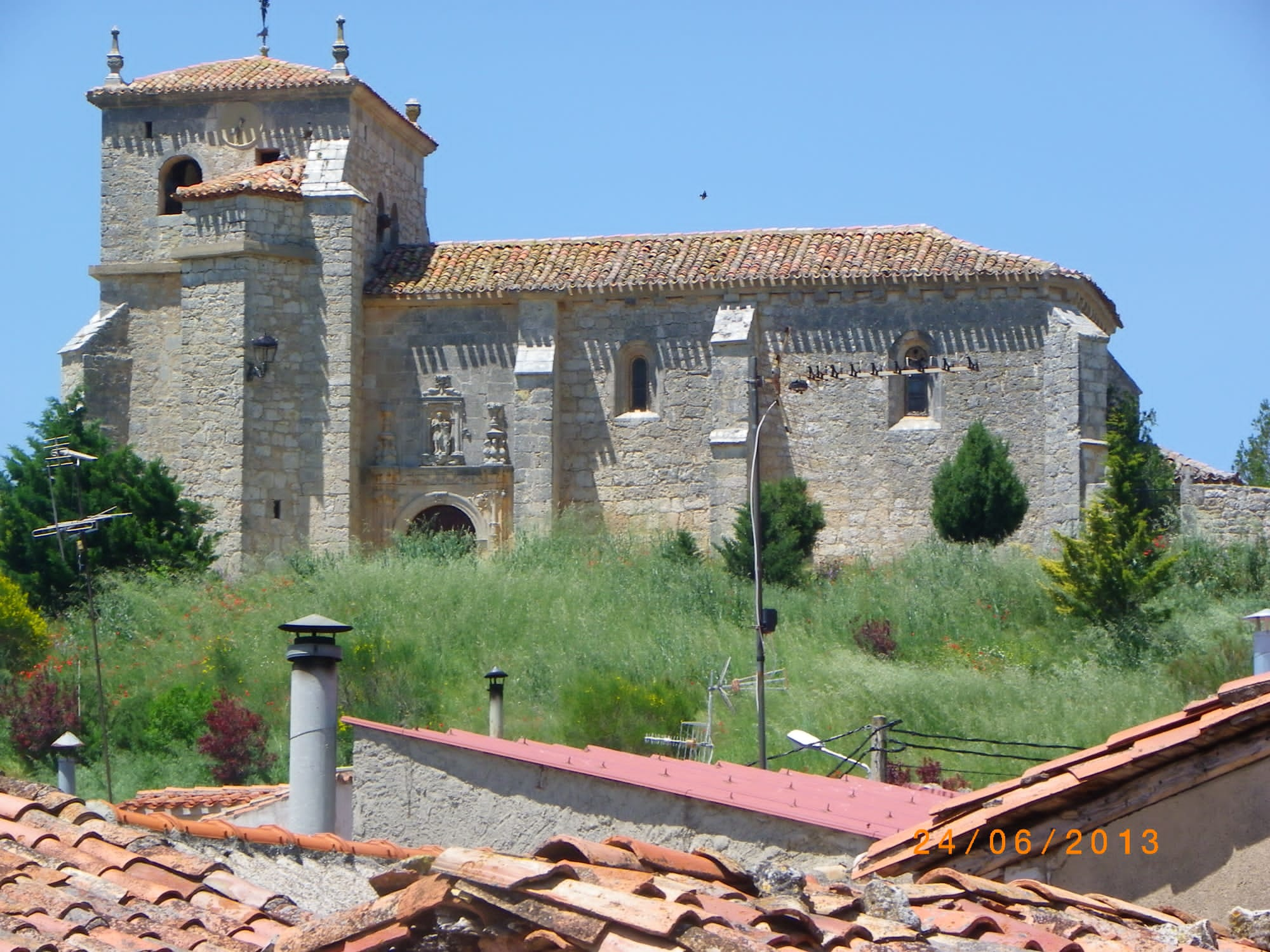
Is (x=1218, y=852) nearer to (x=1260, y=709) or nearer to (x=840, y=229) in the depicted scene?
(x=1260, y=709)

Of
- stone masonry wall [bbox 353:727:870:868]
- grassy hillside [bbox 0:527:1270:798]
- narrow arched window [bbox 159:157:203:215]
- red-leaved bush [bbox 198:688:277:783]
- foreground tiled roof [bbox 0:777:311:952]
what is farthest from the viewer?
narrow arched window [bbox 159:157:203:215]

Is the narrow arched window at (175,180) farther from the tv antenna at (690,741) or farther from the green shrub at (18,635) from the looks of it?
the tv antenna at (690,741)

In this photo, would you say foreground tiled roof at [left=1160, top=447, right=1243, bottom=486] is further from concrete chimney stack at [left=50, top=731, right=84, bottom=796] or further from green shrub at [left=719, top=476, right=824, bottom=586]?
concrete chimney stack at [left=50, top=731, right=84, bottom=796]

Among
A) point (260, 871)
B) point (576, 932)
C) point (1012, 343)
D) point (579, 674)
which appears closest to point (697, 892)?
point (576, 932)

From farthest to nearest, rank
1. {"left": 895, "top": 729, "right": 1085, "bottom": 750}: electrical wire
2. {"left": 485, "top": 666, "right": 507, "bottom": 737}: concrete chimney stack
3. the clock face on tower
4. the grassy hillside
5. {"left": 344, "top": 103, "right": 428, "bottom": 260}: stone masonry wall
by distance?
the clock face on tower
{"left": 344, "top": 103, "right": 428, "bottom": 260}: stone masonry wall
the grassy hillside
{"left": 895, "top": 729, "right": 1085, "bottom": 750}: electrical wire
{"left": 485, "top": 666, "right": 507, "bottom": 737}: concrete chimney stack

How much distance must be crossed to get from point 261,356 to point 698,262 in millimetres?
6923

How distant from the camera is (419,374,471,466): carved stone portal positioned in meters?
32.7

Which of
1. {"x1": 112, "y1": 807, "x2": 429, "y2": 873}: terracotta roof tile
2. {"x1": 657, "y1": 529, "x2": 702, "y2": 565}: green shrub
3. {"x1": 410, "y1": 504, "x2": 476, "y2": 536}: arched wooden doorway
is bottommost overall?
{"x1": 112, "y1": 807, "x2": 429, "y2": 873}: terracotta roof tile

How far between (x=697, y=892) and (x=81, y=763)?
20.5 metres

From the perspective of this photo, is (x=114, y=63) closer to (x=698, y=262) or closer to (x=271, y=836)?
(x=698, y=262)

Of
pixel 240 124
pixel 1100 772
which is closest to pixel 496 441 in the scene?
pixel 240 124

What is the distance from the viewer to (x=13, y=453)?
32.5 meters
